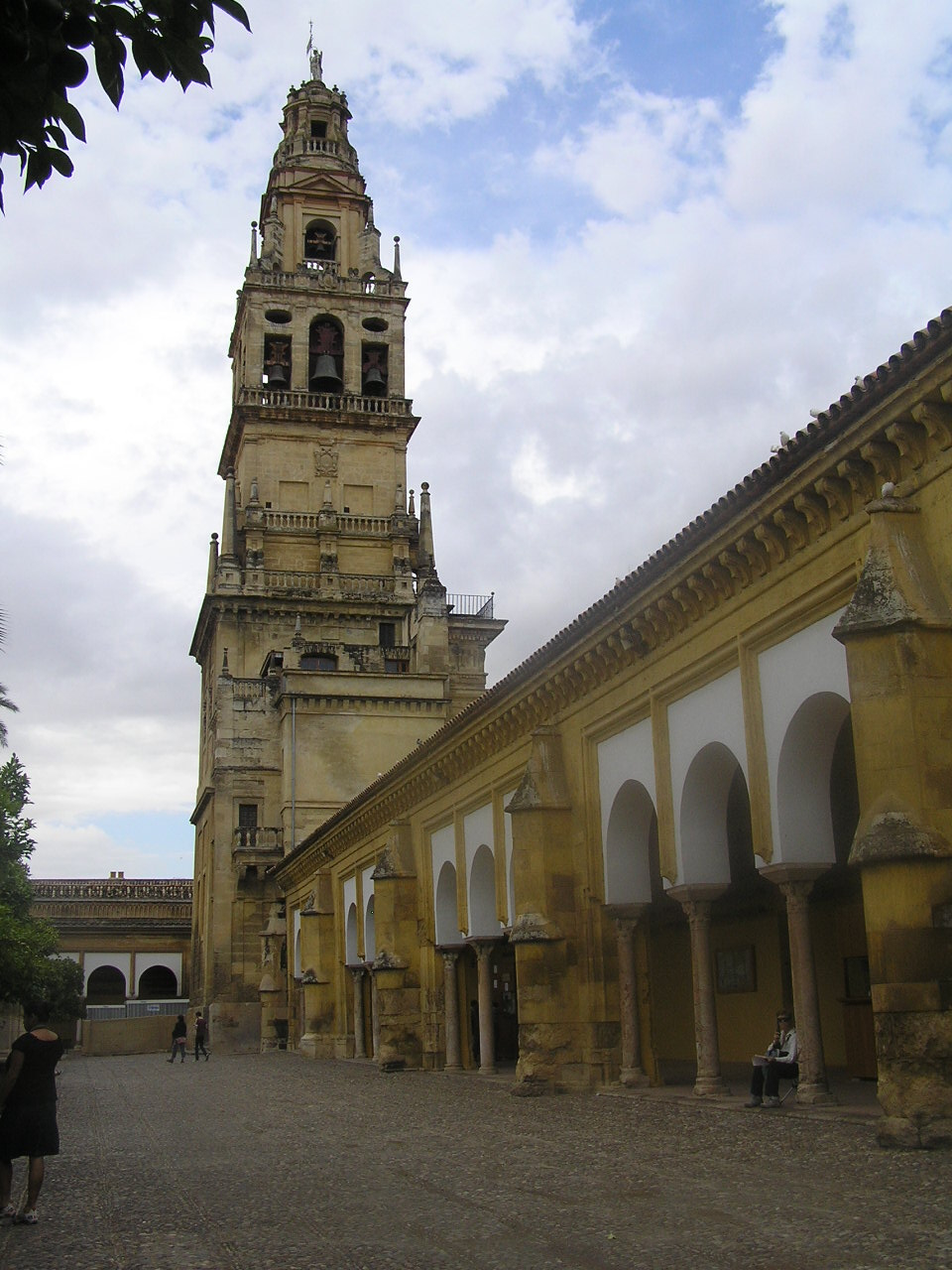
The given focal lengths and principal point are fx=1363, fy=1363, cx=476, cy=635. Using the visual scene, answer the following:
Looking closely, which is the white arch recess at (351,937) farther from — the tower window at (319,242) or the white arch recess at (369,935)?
the tower window at (319,242)

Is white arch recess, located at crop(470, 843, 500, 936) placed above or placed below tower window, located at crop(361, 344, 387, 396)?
below

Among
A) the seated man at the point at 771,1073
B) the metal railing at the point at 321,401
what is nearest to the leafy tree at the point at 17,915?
the seated man at the point at 771,1073

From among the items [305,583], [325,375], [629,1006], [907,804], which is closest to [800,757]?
A: [907,804]

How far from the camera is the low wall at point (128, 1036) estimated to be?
4794cm

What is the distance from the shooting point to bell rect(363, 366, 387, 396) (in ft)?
180

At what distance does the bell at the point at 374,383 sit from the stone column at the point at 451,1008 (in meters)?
33.0

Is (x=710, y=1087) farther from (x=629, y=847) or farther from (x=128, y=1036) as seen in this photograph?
(x=128, y=1036)

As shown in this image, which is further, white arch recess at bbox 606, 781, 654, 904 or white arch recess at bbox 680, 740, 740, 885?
white arch recess at bbox 606, 781, 654, 904

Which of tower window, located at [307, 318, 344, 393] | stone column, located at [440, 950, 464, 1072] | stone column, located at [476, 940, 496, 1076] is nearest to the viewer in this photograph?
stone column, located at [476, 940, 496, 1076]

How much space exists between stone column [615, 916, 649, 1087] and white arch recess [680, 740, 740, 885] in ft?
8.02

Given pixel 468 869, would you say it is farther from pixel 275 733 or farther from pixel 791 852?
pixel 275 733

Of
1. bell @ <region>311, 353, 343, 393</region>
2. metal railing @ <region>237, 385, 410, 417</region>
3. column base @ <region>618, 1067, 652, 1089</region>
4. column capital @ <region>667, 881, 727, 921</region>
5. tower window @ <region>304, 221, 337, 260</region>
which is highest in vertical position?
tower window @ <region>304, 221, 337, 260</region>

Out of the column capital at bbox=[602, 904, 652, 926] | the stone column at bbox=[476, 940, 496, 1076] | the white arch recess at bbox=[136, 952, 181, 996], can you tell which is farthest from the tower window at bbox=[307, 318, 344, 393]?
the column capital at bbox=[602, 904, 652, 926]

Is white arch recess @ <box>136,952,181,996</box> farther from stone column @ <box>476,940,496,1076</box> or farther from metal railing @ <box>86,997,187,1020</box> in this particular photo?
stone column @ <box>476,940,496,1076</box>
